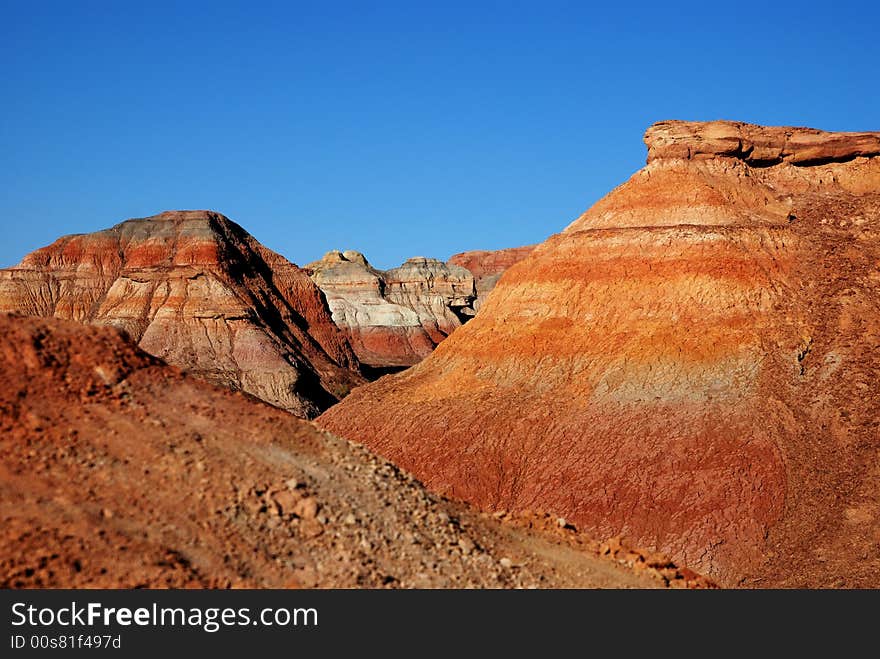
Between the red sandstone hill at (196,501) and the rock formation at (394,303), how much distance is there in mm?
91879

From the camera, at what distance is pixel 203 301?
88688 millimetres

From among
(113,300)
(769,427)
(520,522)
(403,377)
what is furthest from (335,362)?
(520,522)

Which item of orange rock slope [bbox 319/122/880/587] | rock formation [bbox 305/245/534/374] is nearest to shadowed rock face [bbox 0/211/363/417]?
rock formation [bbox 305/245/534/374]

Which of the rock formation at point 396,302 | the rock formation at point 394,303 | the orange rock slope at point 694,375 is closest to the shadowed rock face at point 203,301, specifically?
the rock formation at point 396,302

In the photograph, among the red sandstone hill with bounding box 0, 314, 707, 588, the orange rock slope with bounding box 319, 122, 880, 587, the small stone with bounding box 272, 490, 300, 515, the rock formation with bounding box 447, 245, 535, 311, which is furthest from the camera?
the rock formation with bounding box 447, 245, 535, 311

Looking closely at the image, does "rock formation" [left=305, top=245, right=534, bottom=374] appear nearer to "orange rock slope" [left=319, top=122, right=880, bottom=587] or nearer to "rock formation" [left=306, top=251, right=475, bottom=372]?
"rock formation" [left=306, top=251, right=475, bottom=372]

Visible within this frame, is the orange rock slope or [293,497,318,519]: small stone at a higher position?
the orange rock slope

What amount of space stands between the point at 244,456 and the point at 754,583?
63.7 ft

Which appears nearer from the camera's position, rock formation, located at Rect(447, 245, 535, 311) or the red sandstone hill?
the red sandstone hill

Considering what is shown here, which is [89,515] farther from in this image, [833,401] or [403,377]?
[403,377]

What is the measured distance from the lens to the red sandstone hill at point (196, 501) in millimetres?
12117

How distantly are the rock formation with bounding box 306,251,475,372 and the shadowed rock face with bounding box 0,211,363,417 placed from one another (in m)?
13.4

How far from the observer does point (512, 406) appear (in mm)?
40438

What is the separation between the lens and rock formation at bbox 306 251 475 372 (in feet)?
387
